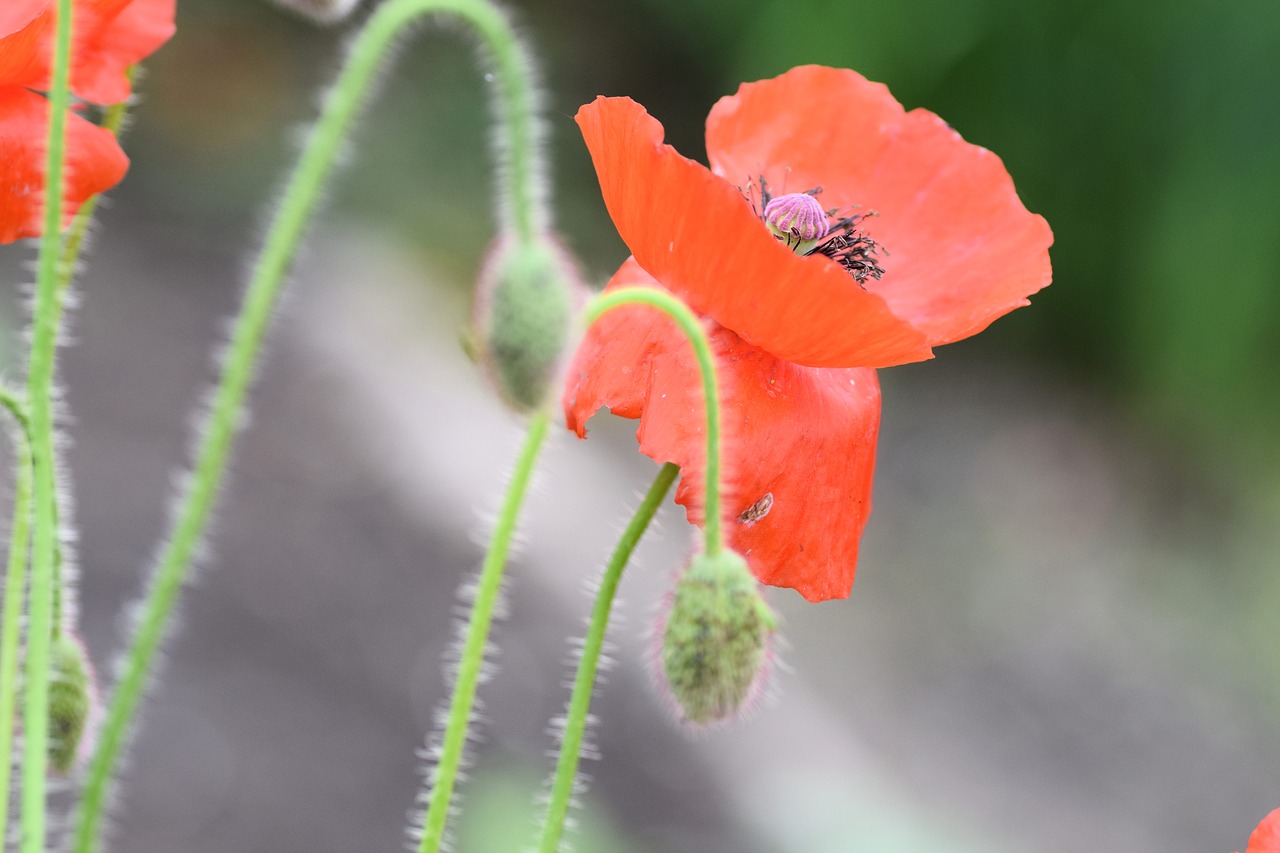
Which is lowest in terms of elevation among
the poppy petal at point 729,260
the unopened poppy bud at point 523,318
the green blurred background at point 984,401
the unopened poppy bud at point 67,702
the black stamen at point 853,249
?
the unopened poppy bud at point 67,702

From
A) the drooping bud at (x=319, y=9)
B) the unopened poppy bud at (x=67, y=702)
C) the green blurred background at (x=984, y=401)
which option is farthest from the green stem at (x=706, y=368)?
the green blurred background at (x=984, y=401)

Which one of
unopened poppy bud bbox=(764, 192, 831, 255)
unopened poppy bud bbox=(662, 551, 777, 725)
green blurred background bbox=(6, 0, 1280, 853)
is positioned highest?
green blurred background bbox=(6, 0, 1280, 853)

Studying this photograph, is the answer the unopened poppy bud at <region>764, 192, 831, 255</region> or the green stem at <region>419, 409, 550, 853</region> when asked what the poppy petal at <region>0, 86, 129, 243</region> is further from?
the unopened poppy bud at <region>764, 192, 831, 255</region>

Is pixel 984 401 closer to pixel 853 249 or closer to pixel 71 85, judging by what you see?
pixel 853 249

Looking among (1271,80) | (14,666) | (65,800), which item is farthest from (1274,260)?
(14,666)

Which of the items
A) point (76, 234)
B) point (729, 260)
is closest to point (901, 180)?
point (729, 260)

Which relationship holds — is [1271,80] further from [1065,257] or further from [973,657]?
[973,657]

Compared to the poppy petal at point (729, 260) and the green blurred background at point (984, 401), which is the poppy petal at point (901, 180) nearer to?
the poppy petal at point (729, 260)

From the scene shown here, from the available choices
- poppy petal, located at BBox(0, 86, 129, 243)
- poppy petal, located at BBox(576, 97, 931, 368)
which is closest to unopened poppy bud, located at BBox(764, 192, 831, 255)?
poppy petal, located at BBox(576, 97, 931, 368)
